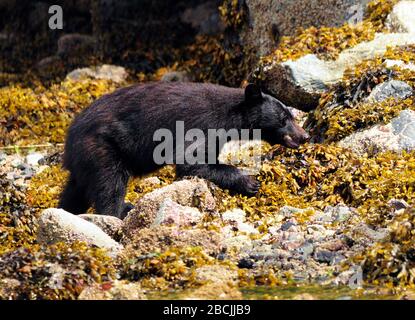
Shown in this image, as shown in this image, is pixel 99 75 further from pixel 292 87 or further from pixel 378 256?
pixel 378 256

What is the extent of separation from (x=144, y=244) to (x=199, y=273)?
659 mm

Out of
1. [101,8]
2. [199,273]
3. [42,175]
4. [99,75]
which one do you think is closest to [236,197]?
[199,273]

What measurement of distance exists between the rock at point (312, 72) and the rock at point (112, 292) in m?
5.07

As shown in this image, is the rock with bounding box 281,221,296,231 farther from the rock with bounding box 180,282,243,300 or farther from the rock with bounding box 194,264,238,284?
the rock with bounding box 180,282,243,300

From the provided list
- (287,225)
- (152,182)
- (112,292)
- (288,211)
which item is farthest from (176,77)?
(112,292)

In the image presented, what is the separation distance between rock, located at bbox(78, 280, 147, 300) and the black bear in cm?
260

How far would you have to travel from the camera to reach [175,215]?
8.48 metres

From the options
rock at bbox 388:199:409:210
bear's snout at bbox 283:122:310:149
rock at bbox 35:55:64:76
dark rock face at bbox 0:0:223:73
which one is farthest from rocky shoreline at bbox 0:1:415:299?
dark rock face at bbox 0:0:223:73

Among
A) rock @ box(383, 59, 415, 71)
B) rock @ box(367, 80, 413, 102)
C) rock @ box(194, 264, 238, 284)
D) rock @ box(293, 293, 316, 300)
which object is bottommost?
rock @ box(293, 293, 316, 300)

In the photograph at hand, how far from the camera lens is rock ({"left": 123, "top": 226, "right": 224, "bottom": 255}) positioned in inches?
313

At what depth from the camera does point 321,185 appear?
9.83m

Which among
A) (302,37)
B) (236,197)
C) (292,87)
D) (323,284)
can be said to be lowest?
(323,284)

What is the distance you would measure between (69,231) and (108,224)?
746 mm

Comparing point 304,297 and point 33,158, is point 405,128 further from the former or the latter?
point 33,158
